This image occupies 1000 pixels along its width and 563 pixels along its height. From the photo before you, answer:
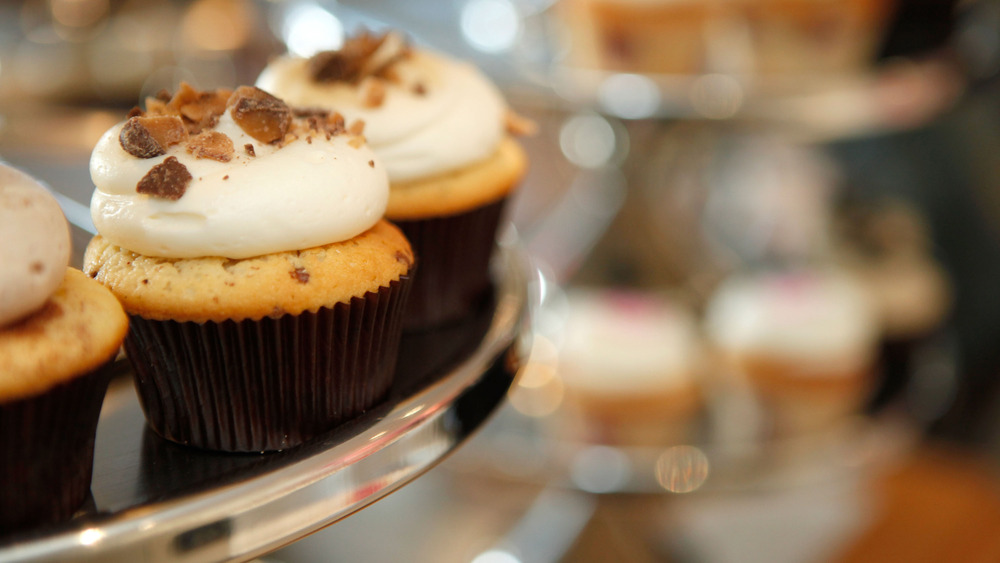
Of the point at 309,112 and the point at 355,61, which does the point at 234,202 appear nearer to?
the point at 309,112

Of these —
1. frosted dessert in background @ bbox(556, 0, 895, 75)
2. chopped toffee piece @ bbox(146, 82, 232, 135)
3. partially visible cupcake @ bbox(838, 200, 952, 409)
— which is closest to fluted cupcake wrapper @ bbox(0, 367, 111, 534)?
chopped toffee piece @ bbox(146, 82, 232, 135)

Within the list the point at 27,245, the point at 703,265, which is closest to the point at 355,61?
the point at 27,245

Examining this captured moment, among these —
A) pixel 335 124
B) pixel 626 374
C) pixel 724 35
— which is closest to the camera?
pixel 335 124

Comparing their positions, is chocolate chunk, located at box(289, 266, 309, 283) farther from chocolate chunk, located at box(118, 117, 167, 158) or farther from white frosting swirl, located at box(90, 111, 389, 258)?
chocolate chunk, located at box(118, 117, 167, 158)

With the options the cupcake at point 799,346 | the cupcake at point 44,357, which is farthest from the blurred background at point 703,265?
the cupcake at point 44,357

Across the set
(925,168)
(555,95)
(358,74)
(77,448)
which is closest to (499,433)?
(555,95)

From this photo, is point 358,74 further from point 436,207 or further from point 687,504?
point 687,504

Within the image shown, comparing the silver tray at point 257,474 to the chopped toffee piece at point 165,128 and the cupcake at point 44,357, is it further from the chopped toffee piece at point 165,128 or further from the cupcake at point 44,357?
the chopped toffee piece at point 165,128
